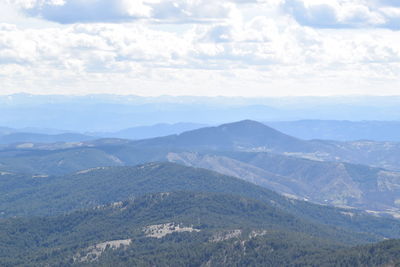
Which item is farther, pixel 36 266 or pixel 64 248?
pixel 64 248

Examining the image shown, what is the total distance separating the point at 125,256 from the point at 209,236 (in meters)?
25.7

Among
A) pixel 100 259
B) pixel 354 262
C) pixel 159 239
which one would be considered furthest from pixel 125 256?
pixel 354 262

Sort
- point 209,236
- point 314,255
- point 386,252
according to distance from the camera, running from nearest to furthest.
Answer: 1. point 386,252
2. point 314,255
3. point 209,236

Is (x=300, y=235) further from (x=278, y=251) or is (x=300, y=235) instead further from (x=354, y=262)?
(x=354, y=262)

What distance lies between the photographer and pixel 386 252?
15188 cm

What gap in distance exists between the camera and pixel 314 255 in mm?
165750

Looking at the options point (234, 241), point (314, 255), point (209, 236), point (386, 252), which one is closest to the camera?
point (386, 252)

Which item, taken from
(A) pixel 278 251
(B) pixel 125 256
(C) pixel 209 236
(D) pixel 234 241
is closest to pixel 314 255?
(A) pixel 278 251

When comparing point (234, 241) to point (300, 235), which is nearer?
point (234, 241)

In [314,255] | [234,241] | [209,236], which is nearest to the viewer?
[314,255]

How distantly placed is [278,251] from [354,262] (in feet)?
82.8

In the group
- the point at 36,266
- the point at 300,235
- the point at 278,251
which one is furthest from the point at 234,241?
the point at 36,266

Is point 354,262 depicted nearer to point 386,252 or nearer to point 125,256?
point 386,252

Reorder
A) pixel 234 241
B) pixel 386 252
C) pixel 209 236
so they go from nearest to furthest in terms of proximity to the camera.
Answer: pixel 386 252 → pixel 234 241 → pixel 209 236
